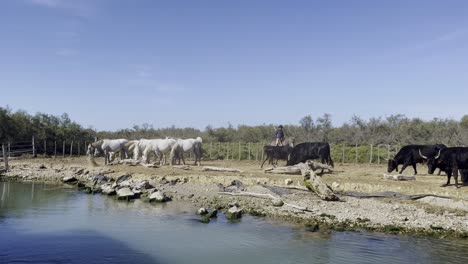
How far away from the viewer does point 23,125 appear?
122ft

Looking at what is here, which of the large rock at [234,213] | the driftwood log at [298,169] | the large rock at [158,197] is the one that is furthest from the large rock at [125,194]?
the driftwood log at [298,169]

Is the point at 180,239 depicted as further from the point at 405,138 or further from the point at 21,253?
the point at 405,138

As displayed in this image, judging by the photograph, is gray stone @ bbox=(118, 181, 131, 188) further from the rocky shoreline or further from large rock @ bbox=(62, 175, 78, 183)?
large rock @ bbox=(62, 175, 78, 183)

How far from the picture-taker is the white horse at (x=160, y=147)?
2726cm

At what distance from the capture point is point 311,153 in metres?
22.8

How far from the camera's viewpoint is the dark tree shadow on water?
10148mm

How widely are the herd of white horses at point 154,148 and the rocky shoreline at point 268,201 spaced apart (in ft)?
9.26

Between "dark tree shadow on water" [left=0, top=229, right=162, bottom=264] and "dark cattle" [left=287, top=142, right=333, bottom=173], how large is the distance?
1291 cm

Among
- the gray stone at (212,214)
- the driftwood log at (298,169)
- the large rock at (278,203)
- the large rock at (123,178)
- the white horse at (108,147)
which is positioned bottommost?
the gray stone at (212,214)

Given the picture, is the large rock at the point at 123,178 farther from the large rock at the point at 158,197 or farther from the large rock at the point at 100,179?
the large rock at the point at 158,197

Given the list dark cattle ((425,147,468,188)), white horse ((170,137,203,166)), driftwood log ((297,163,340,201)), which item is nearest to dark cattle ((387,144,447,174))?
dark cattle ((425,147,468,188))

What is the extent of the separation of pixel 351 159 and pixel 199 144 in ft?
37.1

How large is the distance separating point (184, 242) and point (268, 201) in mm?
5450

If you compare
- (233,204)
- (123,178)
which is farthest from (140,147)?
(233,204)
